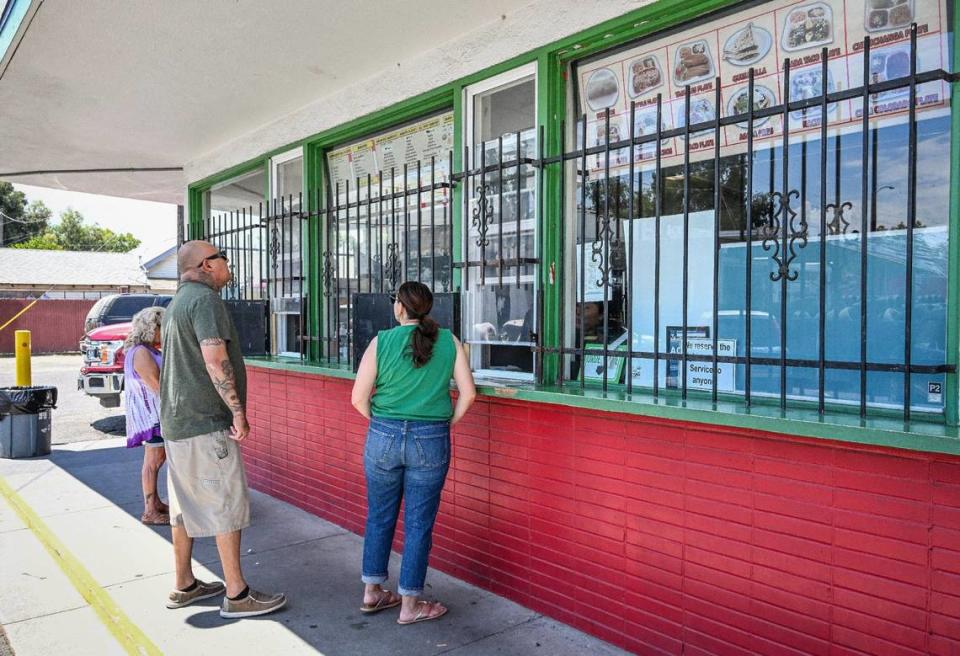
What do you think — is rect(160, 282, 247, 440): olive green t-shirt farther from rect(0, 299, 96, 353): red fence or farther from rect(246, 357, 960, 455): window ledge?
rect(0, 299, 96, 353): red fence

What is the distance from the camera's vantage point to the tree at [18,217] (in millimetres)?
53125

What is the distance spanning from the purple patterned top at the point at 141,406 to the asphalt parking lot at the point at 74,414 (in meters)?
4.72

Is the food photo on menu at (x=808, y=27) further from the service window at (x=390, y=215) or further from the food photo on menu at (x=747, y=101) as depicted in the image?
the service window at (x=390, y=215)

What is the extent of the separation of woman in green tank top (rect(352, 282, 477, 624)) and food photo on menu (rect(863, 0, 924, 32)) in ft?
7.66

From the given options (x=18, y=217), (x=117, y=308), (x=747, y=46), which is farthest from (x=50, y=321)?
(x=18, y=217)

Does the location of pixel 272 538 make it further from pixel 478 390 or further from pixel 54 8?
pixel 54 8

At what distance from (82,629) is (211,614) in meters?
0.64

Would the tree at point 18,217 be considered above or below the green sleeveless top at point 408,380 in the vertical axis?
above

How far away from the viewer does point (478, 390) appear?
396 cm

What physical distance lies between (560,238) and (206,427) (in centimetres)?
216

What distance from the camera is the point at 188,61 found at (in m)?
5.13

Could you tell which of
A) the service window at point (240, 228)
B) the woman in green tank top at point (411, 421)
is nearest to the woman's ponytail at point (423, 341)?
the woman in green tank top at point (411, 421)

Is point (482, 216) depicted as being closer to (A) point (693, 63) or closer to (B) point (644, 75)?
(B) point (644, 75)

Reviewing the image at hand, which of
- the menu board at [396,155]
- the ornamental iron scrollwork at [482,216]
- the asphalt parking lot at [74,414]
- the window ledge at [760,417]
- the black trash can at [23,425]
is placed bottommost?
the asphalt parking lot at [74,414]
